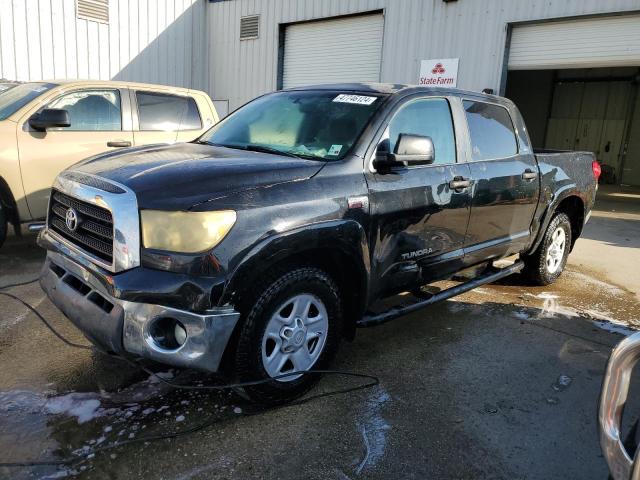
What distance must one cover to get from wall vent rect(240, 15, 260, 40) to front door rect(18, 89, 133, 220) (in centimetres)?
1001

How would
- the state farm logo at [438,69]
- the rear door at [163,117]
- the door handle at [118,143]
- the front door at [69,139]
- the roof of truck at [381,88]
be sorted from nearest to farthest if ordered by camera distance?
1. the roof of truck at [381,88]
2. the front door at [69,139]
3. the door handle at [118,143]
4. the rear door at [163,117]
5. the state farm logo at [438,69]

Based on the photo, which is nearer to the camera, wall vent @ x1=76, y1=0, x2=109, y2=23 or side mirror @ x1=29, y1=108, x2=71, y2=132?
side mirror @ x1=29, y1=108, x2=71, y2=132

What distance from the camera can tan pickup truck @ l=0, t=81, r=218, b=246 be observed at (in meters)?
5.25

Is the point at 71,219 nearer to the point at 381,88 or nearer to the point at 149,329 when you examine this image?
the point at 149,329

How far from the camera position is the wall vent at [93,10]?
12.7 metres

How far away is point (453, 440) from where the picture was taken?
2.68 meters

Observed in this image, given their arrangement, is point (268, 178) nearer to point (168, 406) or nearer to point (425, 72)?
point (168, 406)

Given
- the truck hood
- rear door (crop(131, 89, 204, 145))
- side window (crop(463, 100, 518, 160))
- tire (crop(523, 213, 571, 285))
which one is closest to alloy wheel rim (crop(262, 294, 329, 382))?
the truck hood

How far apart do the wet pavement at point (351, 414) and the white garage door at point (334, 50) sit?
10018 millimetres

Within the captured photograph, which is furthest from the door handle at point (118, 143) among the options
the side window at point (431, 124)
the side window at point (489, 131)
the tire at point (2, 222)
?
the side window at point (489, 131)

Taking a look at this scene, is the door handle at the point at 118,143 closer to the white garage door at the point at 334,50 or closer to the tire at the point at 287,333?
the tire at the point at 287,333

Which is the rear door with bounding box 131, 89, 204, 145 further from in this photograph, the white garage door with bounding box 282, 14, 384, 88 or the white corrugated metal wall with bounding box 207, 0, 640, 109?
the white corrugated metal wall with bounding box 207, 0, 640, 109

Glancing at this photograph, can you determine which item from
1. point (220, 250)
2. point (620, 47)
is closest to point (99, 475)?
point (220, 250)

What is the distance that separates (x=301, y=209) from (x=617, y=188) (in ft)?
58.8
